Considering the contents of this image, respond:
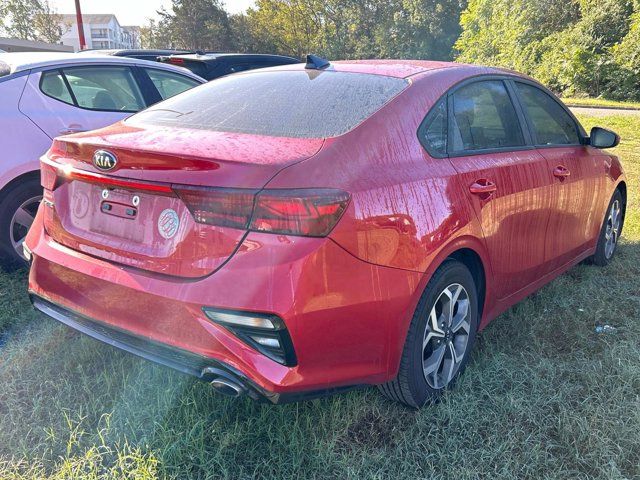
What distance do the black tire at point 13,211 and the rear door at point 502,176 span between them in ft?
9.50

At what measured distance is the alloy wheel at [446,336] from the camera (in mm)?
2539

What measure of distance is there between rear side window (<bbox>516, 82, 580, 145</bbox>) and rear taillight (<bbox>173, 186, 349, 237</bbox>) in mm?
2006

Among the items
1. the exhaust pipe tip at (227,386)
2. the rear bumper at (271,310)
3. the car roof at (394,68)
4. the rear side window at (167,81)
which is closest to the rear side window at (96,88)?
the rear side window at (167,81)

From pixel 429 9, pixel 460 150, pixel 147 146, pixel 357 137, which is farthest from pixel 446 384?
pixel 429 9

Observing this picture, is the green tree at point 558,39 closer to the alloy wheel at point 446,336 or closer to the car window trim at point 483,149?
the car window trim at point 483,149

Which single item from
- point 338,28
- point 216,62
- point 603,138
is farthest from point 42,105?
point 338,28

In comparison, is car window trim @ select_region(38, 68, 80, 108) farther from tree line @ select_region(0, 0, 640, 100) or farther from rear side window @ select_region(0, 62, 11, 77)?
tree line @ select_region(0, 0, 640, 100)

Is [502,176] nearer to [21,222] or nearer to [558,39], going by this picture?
[21,222]

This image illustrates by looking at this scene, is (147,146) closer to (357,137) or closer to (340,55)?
(357,137)

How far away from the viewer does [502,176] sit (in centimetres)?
284

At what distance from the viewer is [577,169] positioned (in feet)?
12.0

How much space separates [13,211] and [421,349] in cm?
298

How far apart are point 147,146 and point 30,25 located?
54856mm

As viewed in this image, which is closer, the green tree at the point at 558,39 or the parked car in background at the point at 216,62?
the parked car in background at the point at 216,62
